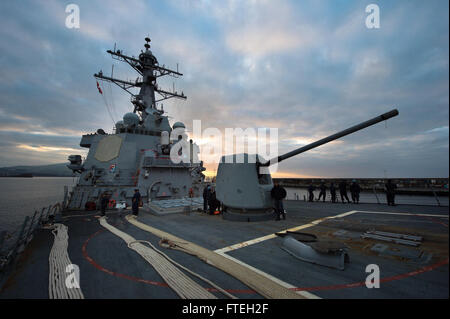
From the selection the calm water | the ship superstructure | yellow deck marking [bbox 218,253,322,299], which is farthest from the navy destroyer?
the calm water

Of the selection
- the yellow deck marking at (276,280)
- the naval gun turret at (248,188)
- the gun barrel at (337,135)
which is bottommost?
the yellow deck marking at (276,280)

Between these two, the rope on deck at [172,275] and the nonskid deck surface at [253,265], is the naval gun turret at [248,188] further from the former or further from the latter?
the rope on deck at [172,275]

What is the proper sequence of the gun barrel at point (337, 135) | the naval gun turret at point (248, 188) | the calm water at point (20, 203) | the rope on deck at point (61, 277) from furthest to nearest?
the calm water at point (20, 203) → the naval gun turret at point (248, 188) → the gun barrel at point (337, 135) → the rope on deck at point (61, 277)

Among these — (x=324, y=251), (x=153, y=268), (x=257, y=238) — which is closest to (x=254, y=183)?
(x=257, y=238)

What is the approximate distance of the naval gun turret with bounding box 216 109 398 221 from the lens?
5.86 m

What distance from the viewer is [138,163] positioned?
13398 mm

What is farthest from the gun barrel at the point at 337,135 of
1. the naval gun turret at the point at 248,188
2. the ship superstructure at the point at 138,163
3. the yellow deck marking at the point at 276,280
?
the ship superstructure at the point at 138,163

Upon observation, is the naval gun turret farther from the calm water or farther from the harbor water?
the calm water

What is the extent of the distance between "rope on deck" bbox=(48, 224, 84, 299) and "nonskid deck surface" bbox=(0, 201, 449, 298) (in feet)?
0.24

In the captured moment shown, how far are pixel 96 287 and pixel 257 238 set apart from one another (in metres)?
3.04

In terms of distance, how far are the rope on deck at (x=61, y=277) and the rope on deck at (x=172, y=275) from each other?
38.4 inches

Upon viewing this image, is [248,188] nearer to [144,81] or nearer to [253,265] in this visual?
[253,265]

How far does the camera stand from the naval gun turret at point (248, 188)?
586cm
